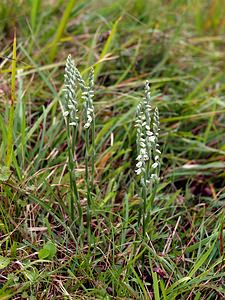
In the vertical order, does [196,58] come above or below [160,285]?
above

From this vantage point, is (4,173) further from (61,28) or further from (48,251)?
(61,28)

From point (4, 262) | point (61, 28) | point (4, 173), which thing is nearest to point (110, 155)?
point (4, 173)

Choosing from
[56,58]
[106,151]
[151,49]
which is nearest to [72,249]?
[106,151]

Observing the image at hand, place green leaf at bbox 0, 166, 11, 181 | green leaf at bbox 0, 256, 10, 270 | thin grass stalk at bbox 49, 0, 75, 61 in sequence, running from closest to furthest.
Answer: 1. green leaf at bbox 0, 256, 10, 270
2. green leaf at bbox 0, 166, 11, 181
3. thin grass stalk at bbox 49, 0, 75, 61

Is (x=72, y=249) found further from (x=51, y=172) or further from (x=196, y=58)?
(x=196, y=58)

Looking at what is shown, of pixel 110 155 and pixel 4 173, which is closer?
pixel 4 173

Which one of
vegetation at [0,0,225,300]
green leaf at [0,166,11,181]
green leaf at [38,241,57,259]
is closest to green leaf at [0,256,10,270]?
vegetation at [0,0,225,300]

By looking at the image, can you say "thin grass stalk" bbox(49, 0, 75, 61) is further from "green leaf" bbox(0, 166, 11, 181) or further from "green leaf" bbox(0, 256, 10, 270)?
"green leaf" bbox(0, 256, 10, 270)

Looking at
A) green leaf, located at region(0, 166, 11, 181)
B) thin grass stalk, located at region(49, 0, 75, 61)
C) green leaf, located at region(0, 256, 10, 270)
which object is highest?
thin grass stalk, located at region(49, 0, 75, 61)
